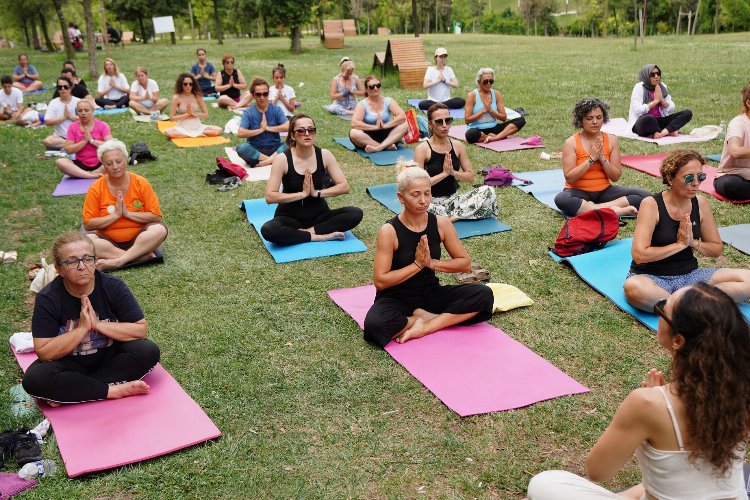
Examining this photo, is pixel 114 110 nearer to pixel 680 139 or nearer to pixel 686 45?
pixel 680 139

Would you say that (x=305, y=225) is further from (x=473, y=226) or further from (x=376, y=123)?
(x=376, y=123)

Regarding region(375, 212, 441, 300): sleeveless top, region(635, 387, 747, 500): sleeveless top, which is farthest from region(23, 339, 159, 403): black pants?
region(635, 387, 747, 500): sleeveless top

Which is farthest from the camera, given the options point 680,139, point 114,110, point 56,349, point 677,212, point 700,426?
point 114,110

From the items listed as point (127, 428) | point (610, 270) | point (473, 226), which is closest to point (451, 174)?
point (473, 226)

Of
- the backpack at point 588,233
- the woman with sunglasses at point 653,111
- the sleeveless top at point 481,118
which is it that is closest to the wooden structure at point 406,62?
the sleeveless top at point 481,118

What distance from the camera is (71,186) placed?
9.70 metres

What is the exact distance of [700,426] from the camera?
2.40 metres

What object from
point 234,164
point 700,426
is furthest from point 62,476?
point 234,164

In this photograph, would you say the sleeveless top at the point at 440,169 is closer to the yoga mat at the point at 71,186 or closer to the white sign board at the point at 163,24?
the yoga mat at the point at 71,186

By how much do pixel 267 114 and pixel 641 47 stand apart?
22169 millimetres

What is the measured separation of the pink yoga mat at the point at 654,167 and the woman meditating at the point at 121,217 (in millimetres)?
6057

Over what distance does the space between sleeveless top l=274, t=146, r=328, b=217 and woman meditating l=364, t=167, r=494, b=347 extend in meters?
2.23

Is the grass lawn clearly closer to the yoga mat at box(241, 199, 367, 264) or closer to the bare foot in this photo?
the yoga mat at box(241, 199, 367, 264)

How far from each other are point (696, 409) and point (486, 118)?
9.48 m
